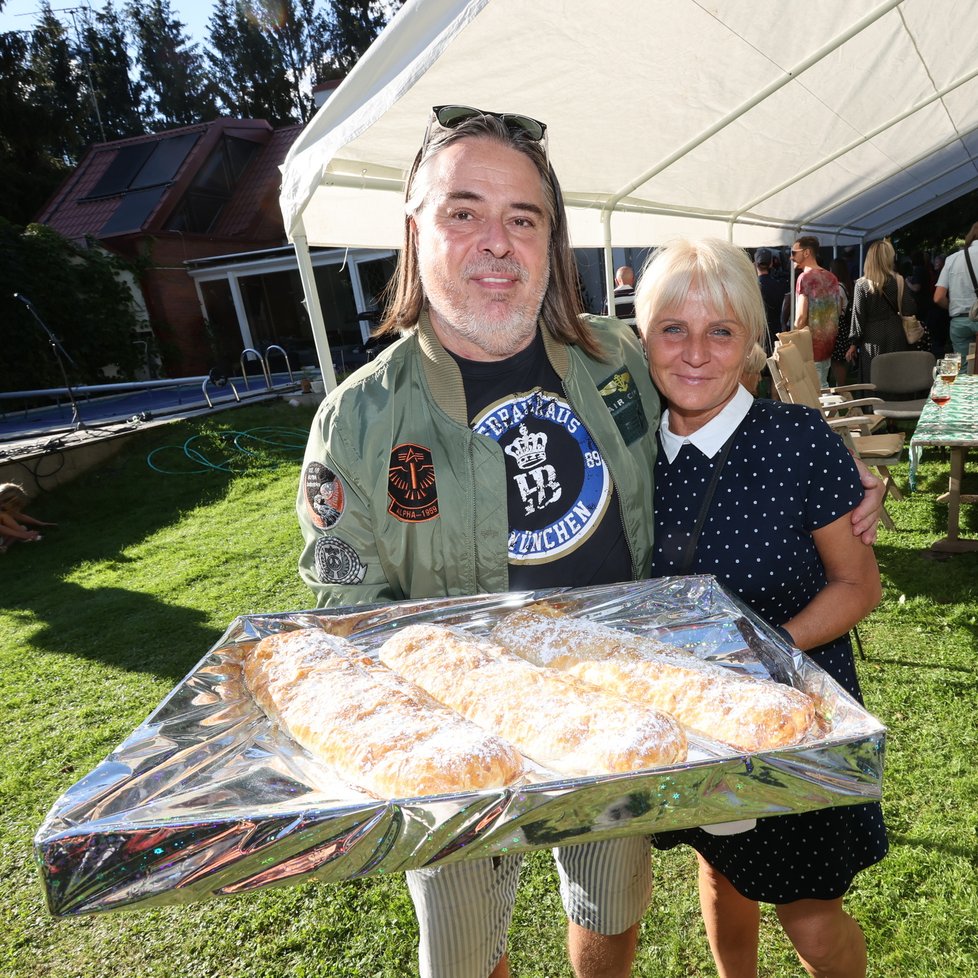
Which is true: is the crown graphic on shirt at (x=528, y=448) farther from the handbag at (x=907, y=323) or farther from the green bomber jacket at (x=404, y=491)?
the handbag at (x=907, y=323)

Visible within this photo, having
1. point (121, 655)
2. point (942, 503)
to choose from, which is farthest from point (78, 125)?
point (942, 503)

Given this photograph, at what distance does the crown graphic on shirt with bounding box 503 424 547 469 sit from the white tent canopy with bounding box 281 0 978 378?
1.28m

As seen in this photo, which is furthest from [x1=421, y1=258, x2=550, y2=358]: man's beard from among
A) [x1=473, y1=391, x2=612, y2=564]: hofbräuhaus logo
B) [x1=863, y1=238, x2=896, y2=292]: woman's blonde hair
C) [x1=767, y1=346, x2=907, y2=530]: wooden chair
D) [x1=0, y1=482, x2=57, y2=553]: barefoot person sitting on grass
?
[x1=0, y1=482, x2=57, y2=553]: barefoot person sitting on grass

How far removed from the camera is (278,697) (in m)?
1.41

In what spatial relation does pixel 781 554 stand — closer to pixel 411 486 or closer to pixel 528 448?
pixel 528 448

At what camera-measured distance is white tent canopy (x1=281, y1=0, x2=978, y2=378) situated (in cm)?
287

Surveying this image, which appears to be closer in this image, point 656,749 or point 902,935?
point 656,749

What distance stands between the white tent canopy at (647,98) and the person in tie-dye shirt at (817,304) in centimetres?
101

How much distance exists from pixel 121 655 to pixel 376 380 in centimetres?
507

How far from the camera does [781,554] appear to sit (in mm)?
1699

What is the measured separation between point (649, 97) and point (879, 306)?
19.3 feet

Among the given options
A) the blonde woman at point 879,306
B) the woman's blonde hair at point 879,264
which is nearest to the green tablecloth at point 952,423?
the blonde woman at point 879,306

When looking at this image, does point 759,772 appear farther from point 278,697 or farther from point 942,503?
point 942,503

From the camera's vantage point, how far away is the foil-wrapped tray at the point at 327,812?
0.99 meters
